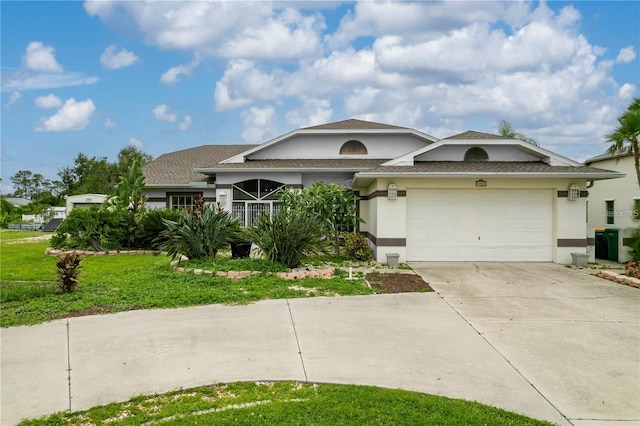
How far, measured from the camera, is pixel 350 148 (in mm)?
19422

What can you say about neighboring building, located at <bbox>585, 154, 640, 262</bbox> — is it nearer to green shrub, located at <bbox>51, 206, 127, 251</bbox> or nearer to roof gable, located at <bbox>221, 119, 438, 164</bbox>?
roof gable, located at <bbox>221, 119, 438, 164</bbox>

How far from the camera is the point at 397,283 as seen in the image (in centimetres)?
970

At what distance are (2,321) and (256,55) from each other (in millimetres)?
11036

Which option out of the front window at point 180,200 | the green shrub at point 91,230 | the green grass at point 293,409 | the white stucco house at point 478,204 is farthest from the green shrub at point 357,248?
the front window at point 180,200

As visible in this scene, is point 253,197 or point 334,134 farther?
point 334,134

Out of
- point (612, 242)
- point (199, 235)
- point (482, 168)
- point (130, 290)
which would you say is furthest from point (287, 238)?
point (612, 242)

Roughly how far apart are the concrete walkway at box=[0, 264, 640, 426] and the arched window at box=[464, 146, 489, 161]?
307 inches

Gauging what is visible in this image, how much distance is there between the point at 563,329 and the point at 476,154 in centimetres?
969

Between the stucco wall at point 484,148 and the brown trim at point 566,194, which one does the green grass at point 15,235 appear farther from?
the brown trim at point 566,194

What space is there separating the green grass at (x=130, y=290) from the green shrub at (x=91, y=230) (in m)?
3.55

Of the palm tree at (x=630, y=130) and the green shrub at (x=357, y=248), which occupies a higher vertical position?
the palm tree at (x=630, y=130)

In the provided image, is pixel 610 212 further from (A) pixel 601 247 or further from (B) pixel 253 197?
(B) pixel 253 197

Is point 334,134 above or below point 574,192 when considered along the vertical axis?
above

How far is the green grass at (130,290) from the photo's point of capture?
7.25 meters
